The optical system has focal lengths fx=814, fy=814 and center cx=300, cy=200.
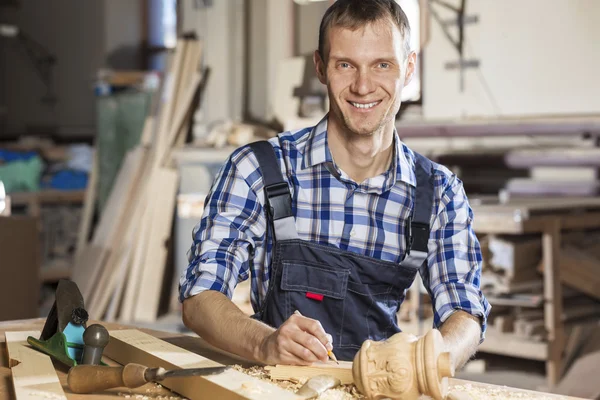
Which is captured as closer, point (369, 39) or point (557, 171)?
point (369, 39)

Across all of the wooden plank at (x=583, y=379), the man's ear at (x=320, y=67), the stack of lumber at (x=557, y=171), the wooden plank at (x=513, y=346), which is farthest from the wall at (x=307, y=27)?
the man's ear at (x=320, y=67)

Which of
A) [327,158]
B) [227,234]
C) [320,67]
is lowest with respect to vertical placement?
[227,234]

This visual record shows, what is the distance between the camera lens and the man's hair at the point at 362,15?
7.55 feet

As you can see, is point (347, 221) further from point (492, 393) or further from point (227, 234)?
point (492, 393)

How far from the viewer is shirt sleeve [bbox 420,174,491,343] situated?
2344mm

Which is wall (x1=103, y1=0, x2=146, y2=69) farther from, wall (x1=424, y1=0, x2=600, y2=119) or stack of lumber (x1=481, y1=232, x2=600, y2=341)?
stack of lumber (x1=481, y1=232, x2=600, y2=341)

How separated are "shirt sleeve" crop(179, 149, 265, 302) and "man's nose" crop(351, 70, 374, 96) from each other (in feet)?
1.25

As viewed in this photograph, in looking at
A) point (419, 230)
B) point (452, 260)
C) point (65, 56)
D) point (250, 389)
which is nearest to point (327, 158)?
point (419, 230)

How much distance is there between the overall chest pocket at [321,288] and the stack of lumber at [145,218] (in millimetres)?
4677

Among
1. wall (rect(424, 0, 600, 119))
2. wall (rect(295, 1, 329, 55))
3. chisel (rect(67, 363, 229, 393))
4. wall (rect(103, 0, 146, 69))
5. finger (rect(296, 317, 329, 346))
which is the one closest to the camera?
chisel (rect(67, 363, 229, 393))

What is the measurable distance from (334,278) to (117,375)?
0.83m

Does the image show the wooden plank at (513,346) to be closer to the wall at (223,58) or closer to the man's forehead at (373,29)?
the man's forehead at (373,29)

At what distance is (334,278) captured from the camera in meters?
2.33

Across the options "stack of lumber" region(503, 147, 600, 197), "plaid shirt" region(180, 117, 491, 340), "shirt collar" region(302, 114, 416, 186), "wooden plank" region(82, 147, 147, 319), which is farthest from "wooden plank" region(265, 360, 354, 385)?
"wooden plank" region(82, 147, 147, 319)
